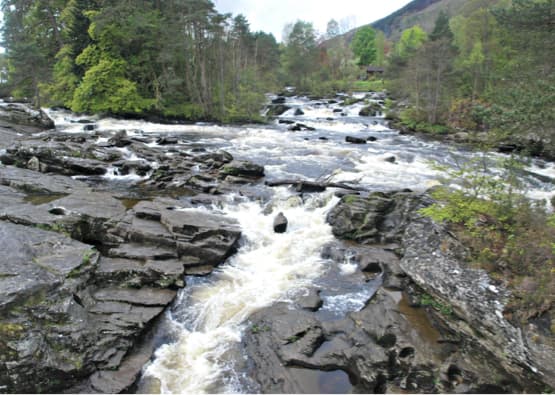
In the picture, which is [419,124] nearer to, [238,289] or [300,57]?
[238,289]

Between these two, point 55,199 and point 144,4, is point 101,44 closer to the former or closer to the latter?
point 144,4

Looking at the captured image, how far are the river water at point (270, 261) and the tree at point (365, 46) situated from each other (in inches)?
3078

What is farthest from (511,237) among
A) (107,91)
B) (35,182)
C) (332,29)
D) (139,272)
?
(332,29)

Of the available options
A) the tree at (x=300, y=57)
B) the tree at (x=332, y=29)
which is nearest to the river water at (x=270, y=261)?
the tree at (x=300, y=57)

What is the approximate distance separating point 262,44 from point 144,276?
68957 millimetres

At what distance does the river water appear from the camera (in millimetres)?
6637

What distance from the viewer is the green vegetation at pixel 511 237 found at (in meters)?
5.98

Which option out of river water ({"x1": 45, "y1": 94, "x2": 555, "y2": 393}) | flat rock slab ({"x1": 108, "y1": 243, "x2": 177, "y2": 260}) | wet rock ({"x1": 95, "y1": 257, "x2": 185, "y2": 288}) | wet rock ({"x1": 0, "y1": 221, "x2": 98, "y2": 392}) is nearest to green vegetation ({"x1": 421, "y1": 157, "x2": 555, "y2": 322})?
river water ({"x1": 45, "y1": 94, "x2": 555, "y2": 393})

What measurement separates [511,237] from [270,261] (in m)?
6.11

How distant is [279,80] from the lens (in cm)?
7238

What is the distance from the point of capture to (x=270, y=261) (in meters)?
10.3

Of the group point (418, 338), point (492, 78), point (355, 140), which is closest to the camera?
point (418, 338)

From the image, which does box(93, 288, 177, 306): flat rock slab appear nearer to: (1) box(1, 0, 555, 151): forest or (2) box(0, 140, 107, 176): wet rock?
(2) box(0, 140, 107, 176): wet rock

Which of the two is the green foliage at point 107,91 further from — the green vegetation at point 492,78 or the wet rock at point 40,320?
the wet rock at point 40,320
